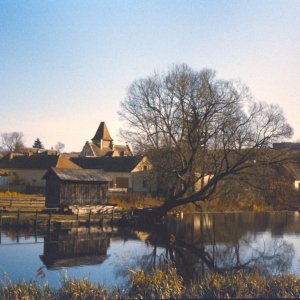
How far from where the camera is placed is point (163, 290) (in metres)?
14.1

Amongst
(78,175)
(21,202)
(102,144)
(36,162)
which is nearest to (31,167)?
(36,162)

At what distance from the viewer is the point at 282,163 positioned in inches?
1678

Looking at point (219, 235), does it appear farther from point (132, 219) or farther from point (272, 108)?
point (272, 108)

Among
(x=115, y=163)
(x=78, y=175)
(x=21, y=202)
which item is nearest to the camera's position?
(x=21, y=202)

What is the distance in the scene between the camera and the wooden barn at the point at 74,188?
4319 centimetres

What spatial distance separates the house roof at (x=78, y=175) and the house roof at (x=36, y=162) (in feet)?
52.7

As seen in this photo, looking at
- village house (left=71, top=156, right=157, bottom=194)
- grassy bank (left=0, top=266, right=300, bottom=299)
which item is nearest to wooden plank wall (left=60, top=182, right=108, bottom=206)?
village house (left=71, top=156, right=157, bottom=194)

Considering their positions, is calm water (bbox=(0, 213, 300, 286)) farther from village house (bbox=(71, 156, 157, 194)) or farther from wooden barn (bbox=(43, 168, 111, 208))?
village house (bbox=(71, 156, 157, 194))

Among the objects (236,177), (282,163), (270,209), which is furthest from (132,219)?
(270,209)

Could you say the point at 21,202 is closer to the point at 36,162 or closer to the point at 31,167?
the point at 31,167

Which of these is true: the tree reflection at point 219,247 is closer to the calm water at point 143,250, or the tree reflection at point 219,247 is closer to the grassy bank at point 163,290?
the calm water at point 143,250

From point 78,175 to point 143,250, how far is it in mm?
16799

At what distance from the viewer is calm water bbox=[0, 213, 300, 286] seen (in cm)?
2259

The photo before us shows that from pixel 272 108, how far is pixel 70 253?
76.2 ft
